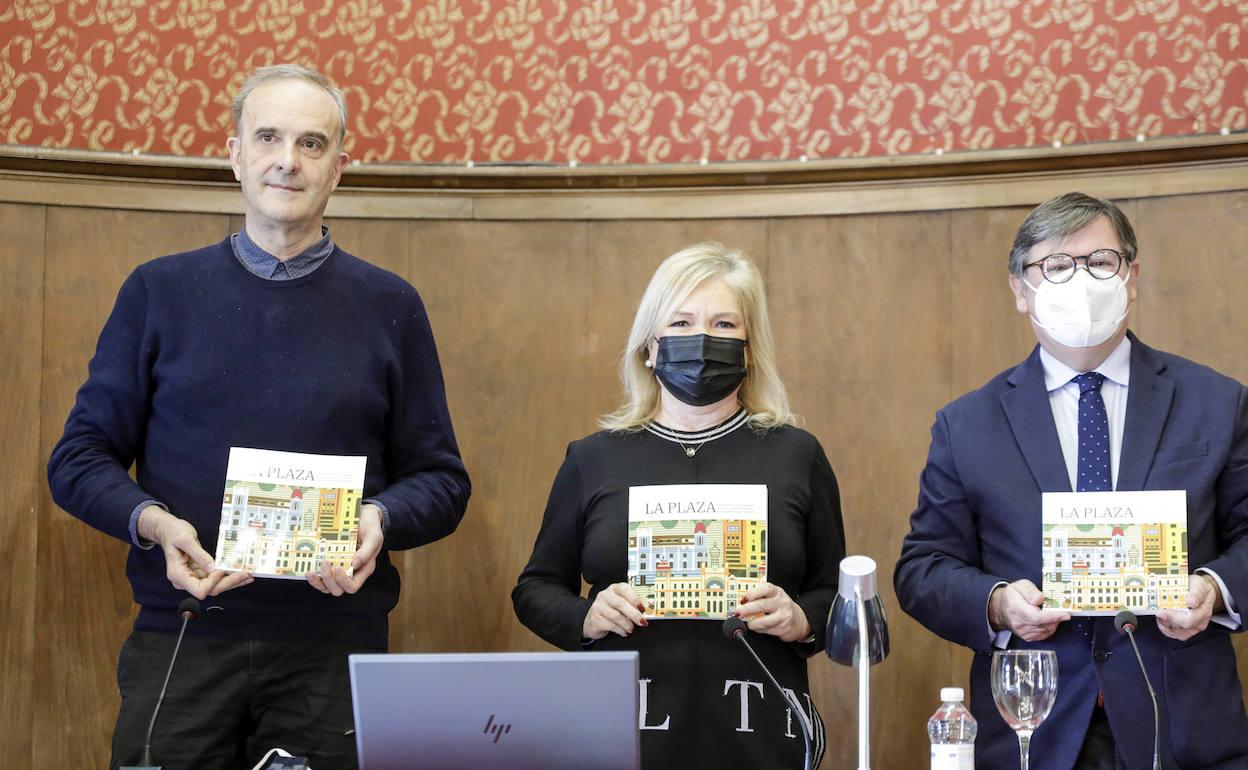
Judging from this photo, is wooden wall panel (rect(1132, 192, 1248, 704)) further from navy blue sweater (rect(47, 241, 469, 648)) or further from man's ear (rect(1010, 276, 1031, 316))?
navy blue sweater (rect(47, 241, 469, 648))

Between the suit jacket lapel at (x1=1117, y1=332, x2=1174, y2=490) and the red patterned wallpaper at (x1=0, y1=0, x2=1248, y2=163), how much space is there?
110 cm

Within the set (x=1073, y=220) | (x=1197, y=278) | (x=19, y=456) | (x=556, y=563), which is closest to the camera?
(x=1073, y=220)

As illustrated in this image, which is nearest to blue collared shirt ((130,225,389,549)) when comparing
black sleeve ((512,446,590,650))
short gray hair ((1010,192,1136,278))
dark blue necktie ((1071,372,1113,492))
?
black sleeve ((512,446,590,650))

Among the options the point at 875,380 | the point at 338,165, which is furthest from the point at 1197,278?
the point at 338,165

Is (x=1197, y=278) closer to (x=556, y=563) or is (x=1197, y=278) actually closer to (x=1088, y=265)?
(x=1088, y=265)

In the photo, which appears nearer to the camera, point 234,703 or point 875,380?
point 234,703

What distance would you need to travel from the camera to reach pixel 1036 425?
8.64 ft

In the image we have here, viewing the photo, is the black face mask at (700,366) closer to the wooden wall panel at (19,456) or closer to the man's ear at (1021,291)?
the man's ear at (1021,291)

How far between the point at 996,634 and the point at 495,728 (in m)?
1.12

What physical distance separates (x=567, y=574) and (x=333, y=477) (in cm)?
62

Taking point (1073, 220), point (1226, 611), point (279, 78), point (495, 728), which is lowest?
point (495, 728)

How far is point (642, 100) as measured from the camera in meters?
3.83

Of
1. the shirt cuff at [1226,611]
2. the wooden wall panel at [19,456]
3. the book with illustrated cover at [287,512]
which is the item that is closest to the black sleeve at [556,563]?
the book with illustrated cover at [287,512]

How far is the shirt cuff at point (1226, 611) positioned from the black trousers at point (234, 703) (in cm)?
155
